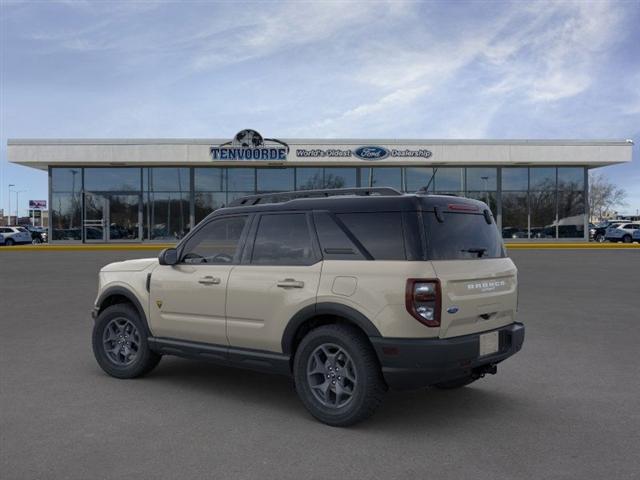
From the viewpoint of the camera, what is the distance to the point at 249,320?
17.0ft

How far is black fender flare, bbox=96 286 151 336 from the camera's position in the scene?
6043 millimetres

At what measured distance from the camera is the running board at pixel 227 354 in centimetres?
503

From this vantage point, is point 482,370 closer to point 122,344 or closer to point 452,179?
point 122,344

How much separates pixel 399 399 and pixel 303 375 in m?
1.10

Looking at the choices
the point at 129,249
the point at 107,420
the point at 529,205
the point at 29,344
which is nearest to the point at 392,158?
the point at 529,205

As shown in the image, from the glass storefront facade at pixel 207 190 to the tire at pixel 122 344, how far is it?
30997mm

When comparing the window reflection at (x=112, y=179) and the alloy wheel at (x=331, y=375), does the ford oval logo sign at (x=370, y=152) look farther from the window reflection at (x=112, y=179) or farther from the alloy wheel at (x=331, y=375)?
the alloy wheel at (x=331, y=375)

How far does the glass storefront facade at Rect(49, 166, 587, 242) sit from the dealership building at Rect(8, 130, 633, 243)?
6 cm

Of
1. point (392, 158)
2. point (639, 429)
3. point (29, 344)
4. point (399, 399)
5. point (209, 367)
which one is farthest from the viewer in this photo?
point (392, 158)

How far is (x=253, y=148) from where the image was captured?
35.3m

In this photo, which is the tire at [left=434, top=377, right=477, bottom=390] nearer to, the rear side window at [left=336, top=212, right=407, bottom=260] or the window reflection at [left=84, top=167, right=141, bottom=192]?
the rear side window at [left=336, top=212, right=407, bottom=260]

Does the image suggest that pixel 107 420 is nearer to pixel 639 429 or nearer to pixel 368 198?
pixel 368 198

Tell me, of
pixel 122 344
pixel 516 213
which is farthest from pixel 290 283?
pixel 516 213

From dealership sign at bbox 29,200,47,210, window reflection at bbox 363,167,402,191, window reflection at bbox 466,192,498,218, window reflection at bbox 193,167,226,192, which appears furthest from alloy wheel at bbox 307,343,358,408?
dealership sign at bbox 29,200,47,210
